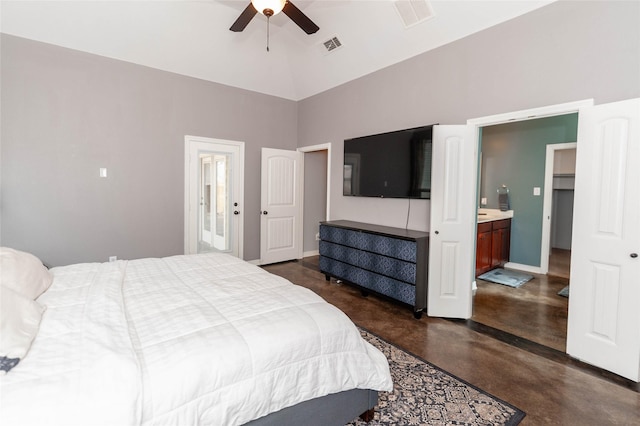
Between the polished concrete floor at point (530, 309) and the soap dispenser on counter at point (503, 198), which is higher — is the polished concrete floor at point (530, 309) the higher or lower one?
the lower one

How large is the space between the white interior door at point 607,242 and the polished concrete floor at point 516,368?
217 mm

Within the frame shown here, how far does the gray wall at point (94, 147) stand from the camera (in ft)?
11.3

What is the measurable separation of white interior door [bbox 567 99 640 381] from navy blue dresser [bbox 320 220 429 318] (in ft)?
4.12

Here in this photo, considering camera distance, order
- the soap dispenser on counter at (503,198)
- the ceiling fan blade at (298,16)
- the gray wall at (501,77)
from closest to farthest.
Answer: the gray wall at (501,77) < the ceiling fan blade at (298,16) < the soap dispenser on counter at (503,198)

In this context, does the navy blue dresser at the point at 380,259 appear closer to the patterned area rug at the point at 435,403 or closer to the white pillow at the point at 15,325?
the patterned area rug at the point at 435,403

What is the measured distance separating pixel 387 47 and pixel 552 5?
1.68 metres

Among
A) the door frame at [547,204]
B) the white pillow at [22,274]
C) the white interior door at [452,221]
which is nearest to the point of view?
the white pillow at [22,274]

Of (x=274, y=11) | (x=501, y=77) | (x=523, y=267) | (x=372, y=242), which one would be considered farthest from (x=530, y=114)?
(x=523, y=267)

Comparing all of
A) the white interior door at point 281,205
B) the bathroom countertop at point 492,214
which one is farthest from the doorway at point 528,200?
the white interior door at point 281,205

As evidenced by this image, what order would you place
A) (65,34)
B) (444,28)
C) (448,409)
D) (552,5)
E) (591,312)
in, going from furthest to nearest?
(65,34)
(444,28)
(552,5)
(591,312)
(448,409)

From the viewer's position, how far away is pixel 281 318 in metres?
1.56

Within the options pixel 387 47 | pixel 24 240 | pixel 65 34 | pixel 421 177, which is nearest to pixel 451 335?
pixel 421 177

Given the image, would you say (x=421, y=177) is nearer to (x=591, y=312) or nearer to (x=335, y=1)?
(x=591, y=312)

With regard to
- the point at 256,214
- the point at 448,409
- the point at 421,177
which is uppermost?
A: the point at 421,177
